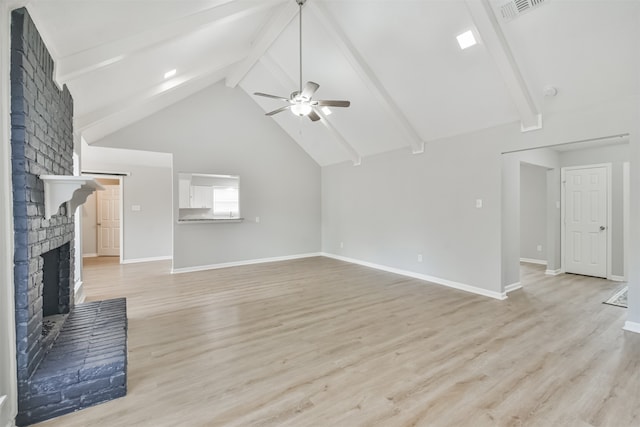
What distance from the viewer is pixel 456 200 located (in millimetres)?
4562

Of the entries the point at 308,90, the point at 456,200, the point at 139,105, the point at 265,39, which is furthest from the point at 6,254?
the point at 456,200

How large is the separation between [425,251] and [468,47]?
10.3ft

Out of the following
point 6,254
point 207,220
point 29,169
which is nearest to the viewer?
point 6,254

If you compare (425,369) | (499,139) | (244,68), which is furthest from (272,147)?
(425,369)

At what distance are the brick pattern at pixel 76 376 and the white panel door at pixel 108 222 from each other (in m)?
6.45

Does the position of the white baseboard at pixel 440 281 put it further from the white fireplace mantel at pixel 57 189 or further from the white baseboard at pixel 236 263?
the white fireplace mantel at pixel 57 189

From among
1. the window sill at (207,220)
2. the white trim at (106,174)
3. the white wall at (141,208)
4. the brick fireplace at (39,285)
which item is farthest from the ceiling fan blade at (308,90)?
the white trim at (106,174)

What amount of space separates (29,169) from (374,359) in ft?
9.26

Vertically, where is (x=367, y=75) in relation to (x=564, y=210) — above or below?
above

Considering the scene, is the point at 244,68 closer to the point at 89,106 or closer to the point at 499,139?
the point at 89,106

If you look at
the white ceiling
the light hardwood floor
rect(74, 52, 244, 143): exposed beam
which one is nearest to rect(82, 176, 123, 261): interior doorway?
rect(74, 52, 244, 143): exposed beam

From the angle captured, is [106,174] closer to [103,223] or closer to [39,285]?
[103,223]

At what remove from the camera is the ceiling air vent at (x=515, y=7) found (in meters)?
2.64

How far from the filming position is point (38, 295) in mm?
1968
